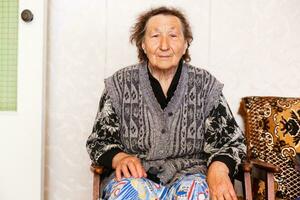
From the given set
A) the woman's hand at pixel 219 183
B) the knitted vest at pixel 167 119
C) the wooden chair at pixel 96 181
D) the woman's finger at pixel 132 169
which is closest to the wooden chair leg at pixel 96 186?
the wooden chair at pixel 96 181

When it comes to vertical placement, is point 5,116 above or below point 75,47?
below

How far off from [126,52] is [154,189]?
0.91 metres

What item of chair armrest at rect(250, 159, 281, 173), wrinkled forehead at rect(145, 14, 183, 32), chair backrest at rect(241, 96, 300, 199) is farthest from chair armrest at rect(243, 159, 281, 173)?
wrinkled forehead at rect(145, 14, 183, 32)

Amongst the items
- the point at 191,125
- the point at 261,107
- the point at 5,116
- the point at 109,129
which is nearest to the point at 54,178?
the point at 5,116

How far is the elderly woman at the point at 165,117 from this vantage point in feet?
5.36

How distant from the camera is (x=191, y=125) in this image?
67.0 inches

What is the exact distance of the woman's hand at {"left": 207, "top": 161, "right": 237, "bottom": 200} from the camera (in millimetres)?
1426

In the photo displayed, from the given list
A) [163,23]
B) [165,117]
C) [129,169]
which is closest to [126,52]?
[163,23]

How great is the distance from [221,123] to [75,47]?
0.94 m

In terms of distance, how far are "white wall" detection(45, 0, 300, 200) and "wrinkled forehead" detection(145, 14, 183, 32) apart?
42 centimetres

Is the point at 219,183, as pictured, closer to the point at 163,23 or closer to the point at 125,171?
the point at 125,171

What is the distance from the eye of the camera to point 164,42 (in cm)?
169

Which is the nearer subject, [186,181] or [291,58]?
[186,181]

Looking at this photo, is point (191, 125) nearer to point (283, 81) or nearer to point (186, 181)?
→ point (186, 181)
